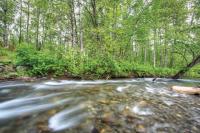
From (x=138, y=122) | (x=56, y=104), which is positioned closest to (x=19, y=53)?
(x=56, y=104)

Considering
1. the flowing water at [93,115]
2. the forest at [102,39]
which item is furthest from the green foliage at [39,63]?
the flowing water at [93,115]

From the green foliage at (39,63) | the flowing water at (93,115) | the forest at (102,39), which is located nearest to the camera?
the flowing water at (93,115)

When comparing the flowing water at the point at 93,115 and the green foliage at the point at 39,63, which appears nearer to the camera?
the flowing water at the point at 93,115

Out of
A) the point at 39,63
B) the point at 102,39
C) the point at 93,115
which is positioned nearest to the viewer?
the point at 93,115

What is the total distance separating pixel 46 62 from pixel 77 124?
25.5 ft

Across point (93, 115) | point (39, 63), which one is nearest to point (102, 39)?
point (39, 63)

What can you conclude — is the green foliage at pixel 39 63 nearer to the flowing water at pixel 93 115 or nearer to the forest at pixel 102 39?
the forest at pixel 102 39

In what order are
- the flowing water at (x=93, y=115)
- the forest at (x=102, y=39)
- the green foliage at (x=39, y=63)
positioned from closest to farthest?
the flowing water at (x=93, y=115)
the green foliage at (x=39, y=63)
the forest at (x=102, y=39)

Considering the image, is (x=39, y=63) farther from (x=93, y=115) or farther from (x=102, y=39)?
(x=93, y=115)

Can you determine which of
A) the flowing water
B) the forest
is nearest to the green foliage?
the forest

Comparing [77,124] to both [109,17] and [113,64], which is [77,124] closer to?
[113,64]

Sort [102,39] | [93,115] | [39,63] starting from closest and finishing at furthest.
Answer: [93,115] < [39,63] < [102,39]

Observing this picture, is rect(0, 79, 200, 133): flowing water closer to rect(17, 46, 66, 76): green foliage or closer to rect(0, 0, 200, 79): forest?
rect(17, 46, 66, 76): green foliage

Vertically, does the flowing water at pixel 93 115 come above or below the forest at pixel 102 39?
below
